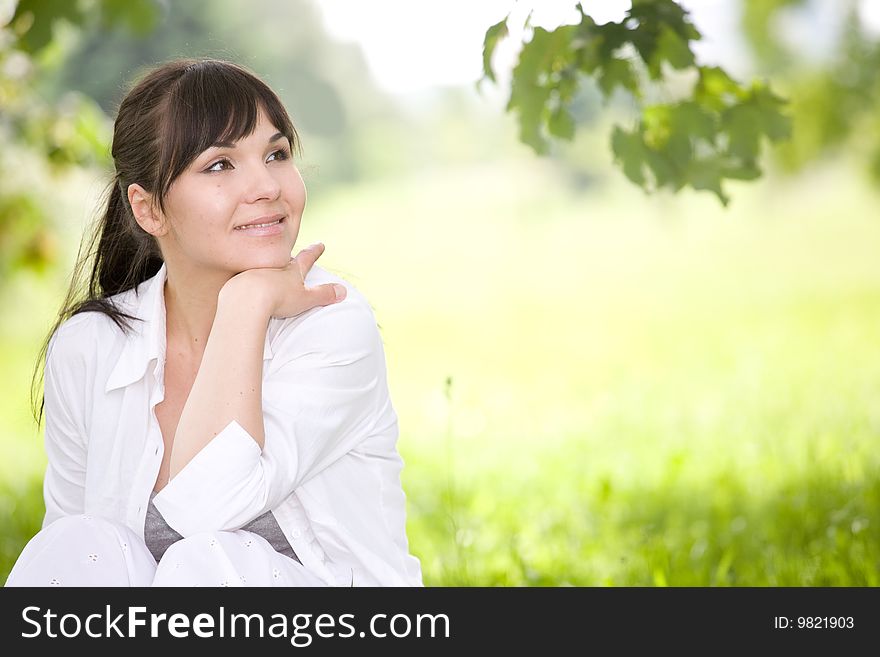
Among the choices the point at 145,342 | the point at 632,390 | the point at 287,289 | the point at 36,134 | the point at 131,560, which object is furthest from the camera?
the point at 632,390

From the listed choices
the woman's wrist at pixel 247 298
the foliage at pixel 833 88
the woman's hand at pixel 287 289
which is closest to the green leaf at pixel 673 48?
the woman's hand at pixel 287 289

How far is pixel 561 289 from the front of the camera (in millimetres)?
14289

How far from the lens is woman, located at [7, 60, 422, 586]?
6.06 feet

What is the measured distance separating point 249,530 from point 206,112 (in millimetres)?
886

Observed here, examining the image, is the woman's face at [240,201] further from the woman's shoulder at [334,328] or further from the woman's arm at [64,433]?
the woman's arm at [64,433]

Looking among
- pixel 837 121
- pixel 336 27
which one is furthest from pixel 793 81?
pixel 336 27

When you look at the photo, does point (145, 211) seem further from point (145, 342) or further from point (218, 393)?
point (218, 393)

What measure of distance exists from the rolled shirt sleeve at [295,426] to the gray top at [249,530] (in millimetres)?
138

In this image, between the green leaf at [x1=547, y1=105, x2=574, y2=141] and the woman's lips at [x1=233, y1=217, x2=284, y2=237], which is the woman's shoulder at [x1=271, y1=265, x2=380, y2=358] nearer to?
the woman's lips at [x1=233, y1=217, x2=284, y2=237]

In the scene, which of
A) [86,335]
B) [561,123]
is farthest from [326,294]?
[561,123]

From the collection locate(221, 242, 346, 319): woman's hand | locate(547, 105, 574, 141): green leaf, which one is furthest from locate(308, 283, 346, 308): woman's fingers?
locate(547, 105, 574, 141): green leaf

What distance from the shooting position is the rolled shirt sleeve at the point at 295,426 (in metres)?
1.84
